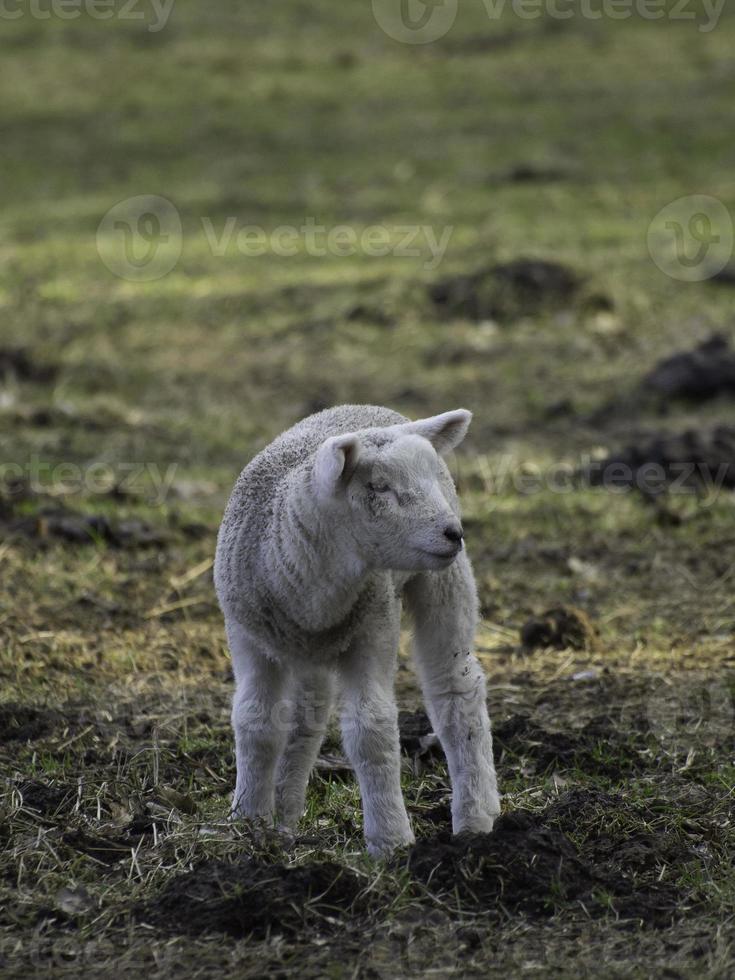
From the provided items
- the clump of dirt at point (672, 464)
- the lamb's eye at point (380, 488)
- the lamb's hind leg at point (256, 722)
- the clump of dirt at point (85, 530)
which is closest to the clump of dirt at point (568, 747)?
the lamb's hind leg at point (256, 722)

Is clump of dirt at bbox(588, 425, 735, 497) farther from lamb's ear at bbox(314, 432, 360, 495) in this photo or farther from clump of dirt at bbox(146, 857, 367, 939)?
clump of dirt at bbox(146, 857, 367, 939)

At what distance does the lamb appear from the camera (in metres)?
4.23

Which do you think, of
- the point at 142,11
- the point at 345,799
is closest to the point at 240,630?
the point at 345,799

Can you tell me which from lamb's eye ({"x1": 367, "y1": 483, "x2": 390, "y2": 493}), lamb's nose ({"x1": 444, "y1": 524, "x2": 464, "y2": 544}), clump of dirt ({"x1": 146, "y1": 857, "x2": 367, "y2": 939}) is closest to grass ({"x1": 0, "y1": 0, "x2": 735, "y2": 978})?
clump of dirt ({"x1": 146, "y1": 857, "x2": 367, "y2": 939})

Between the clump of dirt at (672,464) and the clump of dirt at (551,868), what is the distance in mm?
4392

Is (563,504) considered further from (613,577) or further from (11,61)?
(11,61)

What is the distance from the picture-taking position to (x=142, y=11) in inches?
1069

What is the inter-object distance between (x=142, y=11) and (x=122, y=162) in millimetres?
8938

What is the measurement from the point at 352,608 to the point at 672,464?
4.98 metres

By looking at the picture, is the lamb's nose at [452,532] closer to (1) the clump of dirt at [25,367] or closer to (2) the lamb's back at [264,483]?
(2) the lamb's back at [264,483]

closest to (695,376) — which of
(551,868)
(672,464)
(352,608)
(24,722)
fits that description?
(672,464)

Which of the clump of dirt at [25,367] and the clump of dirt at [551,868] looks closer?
the clump of dirt at [551,868]

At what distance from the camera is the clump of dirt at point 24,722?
5.59m

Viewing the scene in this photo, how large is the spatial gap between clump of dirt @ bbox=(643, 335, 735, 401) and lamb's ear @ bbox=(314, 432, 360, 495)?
6708 millimetres
